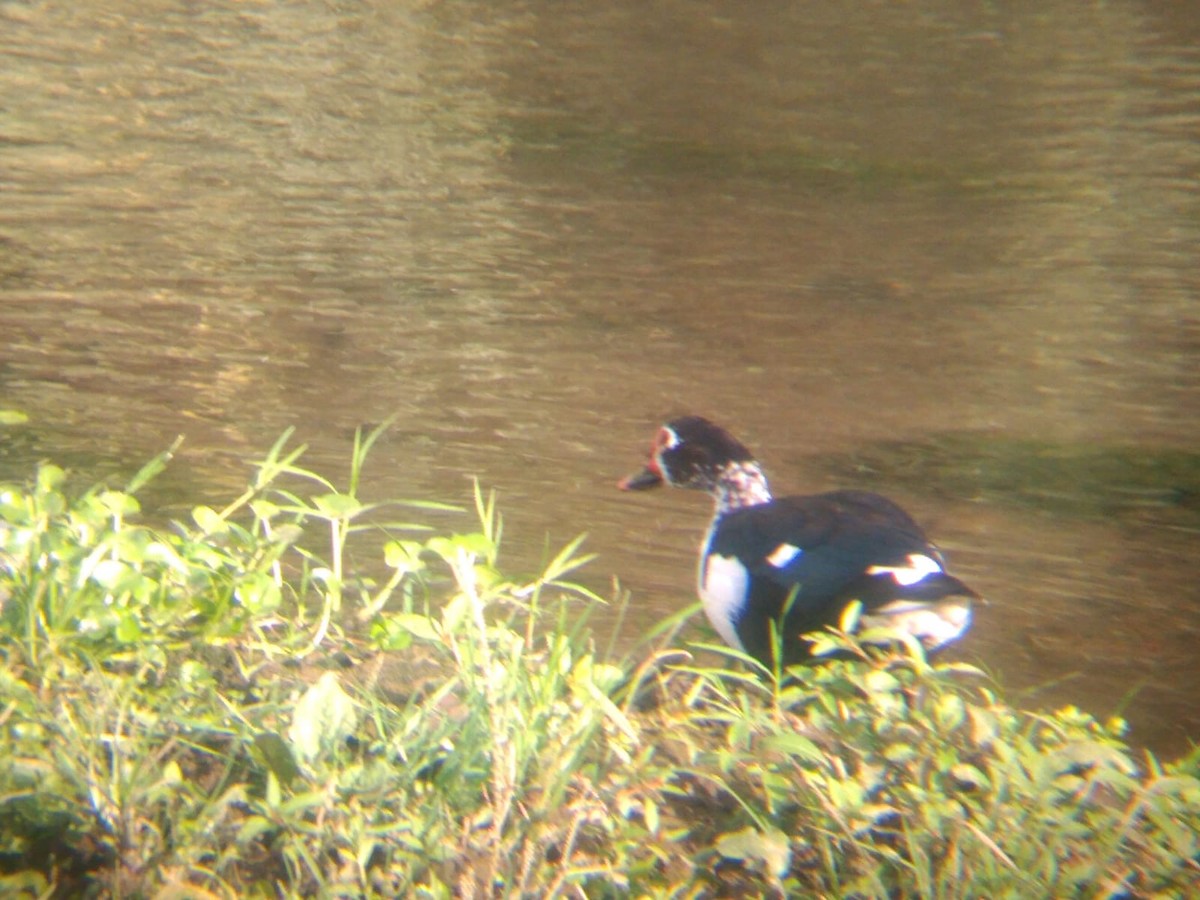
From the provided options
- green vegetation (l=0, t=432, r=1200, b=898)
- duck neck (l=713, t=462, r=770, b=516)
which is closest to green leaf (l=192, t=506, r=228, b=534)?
green vegetation (l=0, t=432, r=1200, b=898)

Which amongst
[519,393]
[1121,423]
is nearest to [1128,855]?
[1121,423]

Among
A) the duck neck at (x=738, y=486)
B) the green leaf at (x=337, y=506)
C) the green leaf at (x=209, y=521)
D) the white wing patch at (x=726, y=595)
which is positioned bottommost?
the white wing patch at (x=726, y=595)

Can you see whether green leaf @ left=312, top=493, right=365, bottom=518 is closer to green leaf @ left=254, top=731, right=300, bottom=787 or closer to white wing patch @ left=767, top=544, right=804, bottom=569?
green leaf @ left=254, top=731, right=300, bottom=787

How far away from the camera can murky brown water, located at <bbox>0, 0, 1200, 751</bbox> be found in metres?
2.77

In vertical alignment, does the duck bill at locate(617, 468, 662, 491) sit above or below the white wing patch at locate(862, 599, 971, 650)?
above

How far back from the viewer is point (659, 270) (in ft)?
11.1

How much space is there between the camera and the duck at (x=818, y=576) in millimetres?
2379

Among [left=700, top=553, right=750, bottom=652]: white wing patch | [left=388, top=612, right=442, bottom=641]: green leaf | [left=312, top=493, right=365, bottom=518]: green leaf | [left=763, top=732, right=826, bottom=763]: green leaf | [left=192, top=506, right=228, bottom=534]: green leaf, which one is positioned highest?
[left=312, top=493, right=365, bottom=518]: green leaf

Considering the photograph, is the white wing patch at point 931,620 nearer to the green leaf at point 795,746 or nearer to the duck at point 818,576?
the duck at point 818,576

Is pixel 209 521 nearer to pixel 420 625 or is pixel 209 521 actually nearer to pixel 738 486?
pixel 420 625

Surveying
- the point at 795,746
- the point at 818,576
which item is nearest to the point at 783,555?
the point at 818,576

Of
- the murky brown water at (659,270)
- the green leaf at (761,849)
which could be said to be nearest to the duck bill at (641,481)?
the murky brown water at (659,270)

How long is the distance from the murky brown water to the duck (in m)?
0.17

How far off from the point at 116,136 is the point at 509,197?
121 cm
